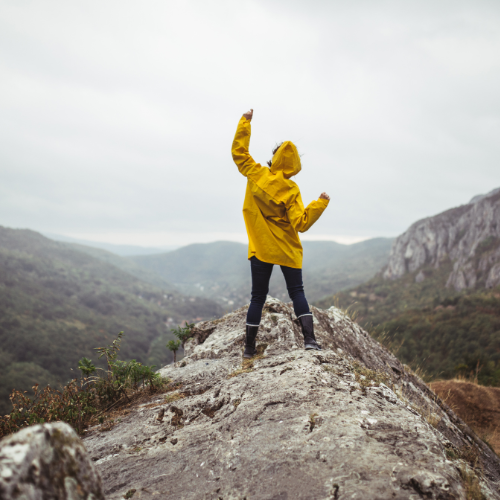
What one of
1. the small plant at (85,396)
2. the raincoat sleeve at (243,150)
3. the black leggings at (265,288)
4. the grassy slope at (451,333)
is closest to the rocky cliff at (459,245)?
the grassy slope at (451,333)

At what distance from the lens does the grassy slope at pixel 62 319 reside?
8341 cm

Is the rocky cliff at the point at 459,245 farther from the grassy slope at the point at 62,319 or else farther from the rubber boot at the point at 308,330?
the rubber boot at the point at 308,330

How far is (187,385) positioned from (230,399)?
112 cm

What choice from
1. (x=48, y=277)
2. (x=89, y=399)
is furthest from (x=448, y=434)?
(x=48, y=277)

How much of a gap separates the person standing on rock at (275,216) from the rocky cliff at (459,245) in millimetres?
89061

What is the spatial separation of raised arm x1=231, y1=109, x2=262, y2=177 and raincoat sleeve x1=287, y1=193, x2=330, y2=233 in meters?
0.72

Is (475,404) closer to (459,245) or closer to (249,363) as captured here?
(249,363)

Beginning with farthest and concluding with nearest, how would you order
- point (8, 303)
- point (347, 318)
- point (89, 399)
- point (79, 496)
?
1. point (8, 303)
2. point (347, 318)
3. point (89, 399)
4. point (79, 496)

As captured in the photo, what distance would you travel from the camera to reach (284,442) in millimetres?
2350

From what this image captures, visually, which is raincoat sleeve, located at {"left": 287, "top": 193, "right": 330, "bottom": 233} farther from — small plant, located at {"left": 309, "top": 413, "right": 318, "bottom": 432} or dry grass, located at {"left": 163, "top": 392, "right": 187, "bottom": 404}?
dry grass, located at {"left": 163, "top": 392, "right": 187, "bottom": 404}

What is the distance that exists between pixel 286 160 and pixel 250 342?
2557 mm

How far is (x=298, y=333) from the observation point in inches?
197

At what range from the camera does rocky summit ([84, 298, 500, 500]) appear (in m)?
1.91

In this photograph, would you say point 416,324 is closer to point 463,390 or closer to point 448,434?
point 463,390
